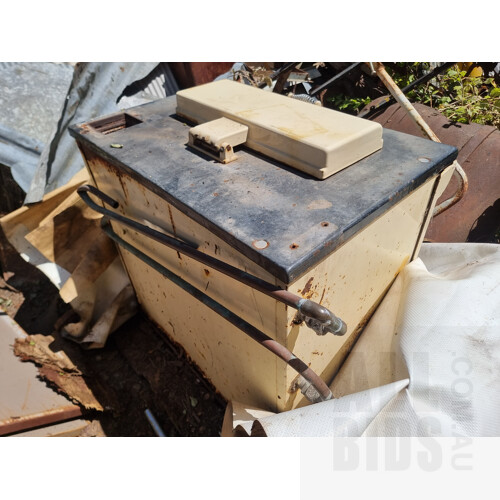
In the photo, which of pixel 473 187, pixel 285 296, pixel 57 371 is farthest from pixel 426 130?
pixel 57 371

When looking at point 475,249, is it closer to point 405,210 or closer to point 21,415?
point 405,210

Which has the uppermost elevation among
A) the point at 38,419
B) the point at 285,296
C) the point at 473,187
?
the point at 285,296

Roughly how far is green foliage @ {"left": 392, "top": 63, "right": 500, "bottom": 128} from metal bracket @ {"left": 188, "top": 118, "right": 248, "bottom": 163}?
166cm

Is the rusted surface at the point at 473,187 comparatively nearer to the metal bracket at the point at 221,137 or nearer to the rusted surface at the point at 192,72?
the metal bracket at the point at 221,137

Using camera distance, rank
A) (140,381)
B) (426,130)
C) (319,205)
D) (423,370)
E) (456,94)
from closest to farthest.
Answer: (319,205), (423,370), (426,130), (140,381), (456,94)

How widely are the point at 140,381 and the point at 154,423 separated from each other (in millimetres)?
294

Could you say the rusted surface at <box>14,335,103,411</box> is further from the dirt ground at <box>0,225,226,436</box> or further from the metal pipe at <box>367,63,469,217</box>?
the metal pipe at <box>367,63,469,217</box>

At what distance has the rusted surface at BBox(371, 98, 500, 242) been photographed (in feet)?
5.59

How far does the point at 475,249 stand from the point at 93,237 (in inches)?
74.8

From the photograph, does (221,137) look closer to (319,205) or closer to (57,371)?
(319,205)

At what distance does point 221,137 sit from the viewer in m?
1.11

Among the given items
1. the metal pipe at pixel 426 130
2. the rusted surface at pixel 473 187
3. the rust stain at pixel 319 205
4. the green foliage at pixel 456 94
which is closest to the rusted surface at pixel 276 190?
the rust stain at pixel 319 205

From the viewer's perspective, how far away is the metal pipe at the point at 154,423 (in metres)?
1.90

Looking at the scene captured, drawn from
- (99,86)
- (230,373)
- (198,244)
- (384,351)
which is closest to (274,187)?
(198,244)
